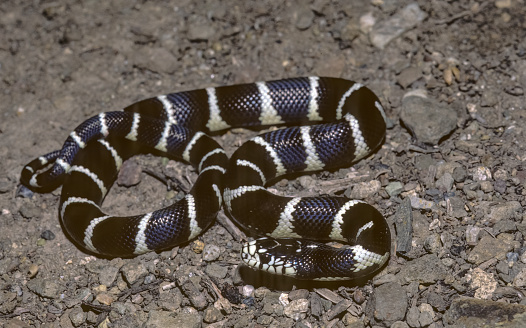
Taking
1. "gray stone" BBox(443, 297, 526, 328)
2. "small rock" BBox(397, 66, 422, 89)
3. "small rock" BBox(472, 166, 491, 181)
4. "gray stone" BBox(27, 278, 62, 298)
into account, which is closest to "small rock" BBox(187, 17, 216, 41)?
"small rock" BBox(397, 66, 422, 89)

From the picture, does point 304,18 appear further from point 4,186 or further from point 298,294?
point 4,186

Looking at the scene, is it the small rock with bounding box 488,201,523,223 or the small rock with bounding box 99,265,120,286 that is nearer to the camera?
the small rock with bounding box 488,201,523,223

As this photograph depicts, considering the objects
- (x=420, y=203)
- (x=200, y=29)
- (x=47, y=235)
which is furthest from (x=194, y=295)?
(x=200, y=29)

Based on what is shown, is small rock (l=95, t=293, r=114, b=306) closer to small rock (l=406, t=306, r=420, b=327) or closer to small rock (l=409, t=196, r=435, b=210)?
small rock (l=406, t=306, r=420, b=327)

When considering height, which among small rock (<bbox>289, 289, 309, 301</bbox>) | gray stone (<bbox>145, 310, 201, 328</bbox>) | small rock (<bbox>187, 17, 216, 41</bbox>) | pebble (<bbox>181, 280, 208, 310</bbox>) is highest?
small rock (<bbox>187, 17, 216, 41</bbox>)

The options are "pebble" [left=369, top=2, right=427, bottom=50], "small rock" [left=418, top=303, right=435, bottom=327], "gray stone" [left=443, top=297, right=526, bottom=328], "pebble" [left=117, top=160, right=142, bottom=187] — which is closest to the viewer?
"gray stone" [left=443, top=297, right=526, bottom=328]

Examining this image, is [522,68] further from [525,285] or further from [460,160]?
[525,285]
